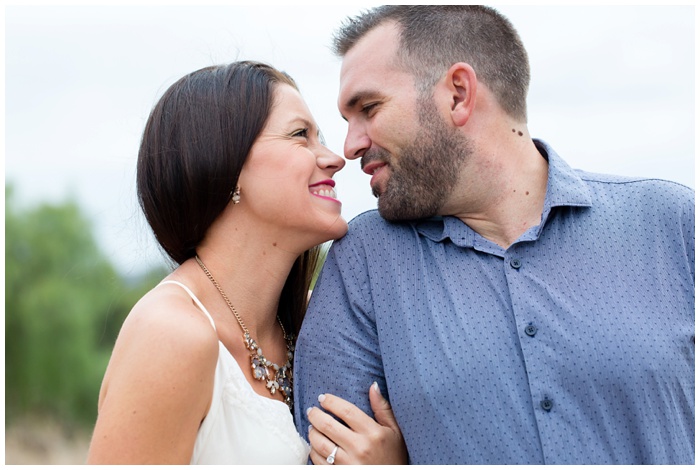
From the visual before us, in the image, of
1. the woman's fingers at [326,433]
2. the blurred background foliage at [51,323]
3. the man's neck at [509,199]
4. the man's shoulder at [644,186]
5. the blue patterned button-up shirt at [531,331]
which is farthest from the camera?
the blurred background foliage at [51,323]

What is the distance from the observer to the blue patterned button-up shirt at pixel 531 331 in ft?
7.23

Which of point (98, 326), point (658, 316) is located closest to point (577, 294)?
point (658, 316)

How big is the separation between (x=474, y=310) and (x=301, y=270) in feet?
2.52

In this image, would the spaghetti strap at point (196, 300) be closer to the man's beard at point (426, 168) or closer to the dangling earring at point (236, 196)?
the dangling earring at point (236, 196)

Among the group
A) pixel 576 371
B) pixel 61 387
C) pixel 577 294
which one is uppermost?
pixel 577 294

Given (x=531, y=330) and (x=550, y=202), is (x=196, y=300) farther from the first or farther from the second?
(x=550, y=202)

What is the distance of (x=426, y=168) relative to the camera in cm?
270

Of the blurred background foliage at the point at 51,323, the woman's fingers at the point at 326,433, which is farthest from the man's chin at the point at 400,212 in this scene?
the blurred background foliage at the point at 51,323

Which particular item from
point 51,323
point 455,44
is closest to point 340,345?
point 455,44

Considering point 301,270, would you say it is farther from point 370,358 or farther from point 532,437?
point 532,437

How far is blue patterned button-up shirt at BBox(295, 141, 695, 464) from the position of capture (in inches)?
86.7

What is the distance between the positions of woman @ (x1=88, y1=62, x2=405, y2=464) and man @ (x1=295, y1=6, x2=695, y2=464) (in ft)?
0.43

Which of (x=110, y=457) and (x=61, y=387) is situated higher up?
(x=110, y=457)

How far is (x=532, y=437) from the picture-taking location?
2.20m
